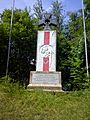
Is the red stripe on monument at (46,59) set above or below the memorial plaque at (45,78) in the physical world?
above

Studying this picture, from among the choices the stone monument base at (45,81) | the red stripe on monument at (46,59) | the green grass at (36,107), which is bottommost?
the green grass at (36,107)

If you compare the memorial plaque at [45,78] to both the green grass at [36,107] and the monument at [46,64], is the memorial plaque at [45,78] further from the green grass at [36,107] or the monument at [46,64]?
the green grass at [36,107]

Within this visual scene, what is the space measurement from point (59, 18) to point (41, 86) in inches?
635

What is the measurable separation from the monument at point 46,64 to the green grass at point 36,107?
6.56 ft

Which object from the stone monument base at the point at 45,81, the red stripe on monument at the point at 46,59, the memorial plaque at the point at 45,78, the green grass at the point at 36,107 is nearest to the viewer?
→ the green grass at the point at 36,107

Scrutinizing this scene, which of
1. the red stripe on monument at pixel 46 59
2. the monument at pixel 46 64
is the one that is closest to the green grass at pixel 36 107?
the monument at pixel 46 64

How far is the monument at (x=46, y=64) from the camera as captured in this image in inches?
490

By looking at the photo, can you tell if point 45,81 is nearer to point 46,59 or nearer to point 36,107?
point 46,59

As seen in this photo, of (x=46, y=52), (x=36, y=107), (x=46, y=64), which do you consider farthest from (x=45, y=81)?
(x=36, y=107)

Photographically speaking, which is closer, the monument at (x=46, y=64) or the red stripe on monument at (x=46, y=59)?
the monument at (x=46, y=64)

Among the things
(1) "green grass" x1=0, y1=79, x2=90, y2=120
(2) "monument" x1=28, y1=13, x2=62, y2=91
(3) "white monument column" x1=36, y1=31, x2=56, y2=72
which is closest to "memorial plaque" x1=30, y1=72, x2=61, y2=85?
(2) "monument" x1=28, y1=13, x2=62, y2=91

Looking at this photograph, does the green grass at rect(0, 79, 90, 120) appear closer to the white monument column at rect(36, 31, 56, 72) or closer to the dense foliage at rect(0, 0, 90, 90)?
the white monument column at rect(36, 31, 56, 72)

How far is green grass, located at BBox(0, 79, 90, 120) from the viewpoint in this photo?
23.7ft

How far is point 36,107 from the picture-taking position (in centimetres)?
838
